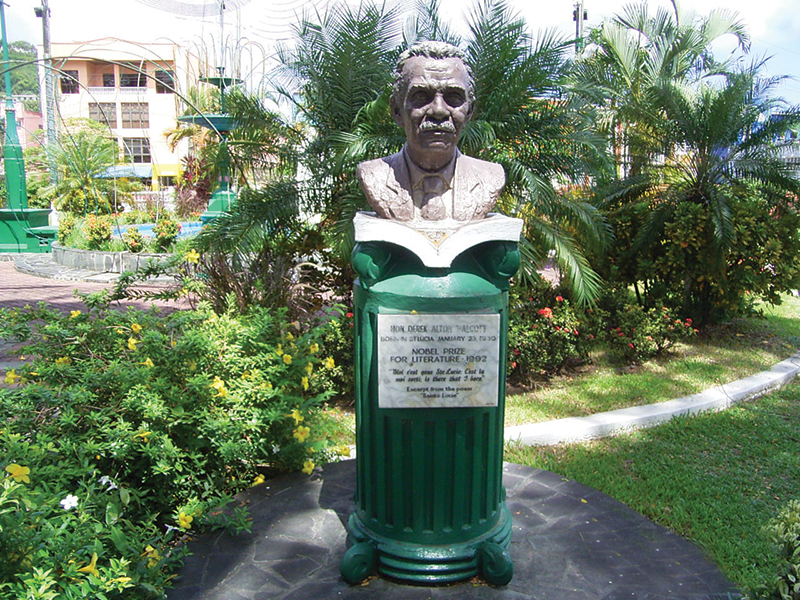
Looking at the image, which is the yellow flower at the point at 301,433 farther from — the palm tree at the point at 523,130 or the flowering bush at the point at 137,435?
the palm tree at the point at 523,130

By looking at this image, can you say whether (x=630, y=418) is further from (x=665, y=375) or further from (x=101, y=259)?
(x=101, y=259)

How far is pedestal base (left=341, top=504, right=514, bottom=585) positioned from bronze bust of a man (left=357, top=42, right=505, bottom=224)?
1554mm

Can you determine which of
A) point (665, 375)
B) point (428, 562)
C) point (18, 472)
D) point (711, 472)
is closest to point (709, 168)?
point (665, 375)

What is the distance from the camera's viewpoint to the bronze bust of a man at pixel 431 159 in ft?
9.37

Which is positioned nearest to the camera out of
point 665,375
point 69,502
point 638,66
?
point 69,502

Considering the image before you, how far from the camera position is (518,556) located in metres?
3.35

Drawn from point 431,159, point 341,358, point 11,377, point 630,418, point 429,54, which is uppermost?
point 429,54

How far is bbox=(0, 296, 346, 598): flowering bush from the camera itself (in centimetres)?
246

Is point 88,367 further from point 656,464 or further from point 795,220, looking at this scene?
point 795,220

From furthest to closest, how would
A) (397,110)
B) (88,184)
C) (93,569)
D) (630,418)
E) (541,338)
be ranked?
1. (88,184)
2. (541,338)
3. (630,418)
4. (397,110)
5. (93,569)

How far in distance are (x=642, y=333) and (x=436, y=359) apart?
5.15m

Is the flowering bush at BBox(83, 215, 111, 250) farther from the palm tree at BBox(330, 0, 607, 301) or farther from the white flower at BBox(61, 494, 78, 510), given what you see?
the white flower at BBox(61, 494, 78, 510)

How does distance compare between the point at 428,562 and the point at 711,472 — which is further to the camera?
the point at 711,472

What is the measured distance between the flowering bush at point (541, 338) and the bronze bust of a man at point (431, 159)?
348 centimetres
